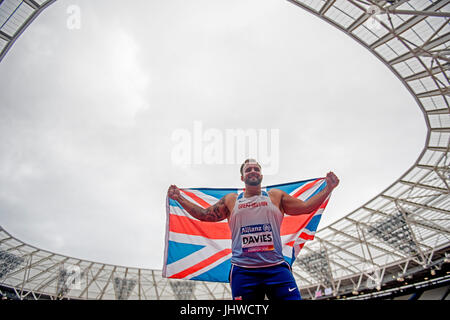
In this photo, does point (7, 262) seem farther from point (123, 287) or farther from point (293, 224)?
point (293, 224)

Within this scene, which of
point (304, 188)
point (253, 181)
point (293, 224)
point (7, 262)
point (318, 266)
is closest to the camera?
point (253, 181)

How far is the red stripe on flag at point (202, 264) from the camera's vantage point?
4.43 m

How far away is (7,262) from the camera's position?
92.6 feet

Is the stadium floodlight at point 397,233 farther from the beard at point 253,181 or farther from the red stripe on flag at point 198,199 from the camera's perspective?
the beard at point 253,181

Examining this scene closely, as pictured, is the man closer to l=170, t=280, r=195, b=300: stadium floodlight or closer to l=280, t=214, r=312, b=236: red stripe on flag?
l=280, t=214, r=312, b=236: red stripe on flag

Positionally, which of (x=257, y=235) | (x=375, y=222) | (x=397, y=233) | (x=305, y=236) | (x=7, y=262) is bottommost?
(x=257, y=235)

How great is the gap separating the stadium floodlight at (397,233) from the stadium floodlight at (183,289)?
25.9 meters

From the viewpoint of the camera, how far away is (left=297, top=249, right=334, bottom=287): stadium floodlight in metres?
30.0

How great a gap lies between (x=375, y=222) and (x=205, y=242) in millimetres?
25359

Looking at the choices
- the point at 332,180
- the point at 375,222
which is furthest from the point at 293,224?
the point at 375,222

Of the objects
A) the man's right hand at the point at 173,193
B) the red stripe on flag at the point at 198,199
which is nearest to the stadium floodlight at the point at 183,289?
the red stripe on flag at the point at 198,199

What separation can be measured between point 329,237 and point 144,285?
27.0 metres

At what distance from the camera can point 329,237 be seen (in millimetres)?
28781
